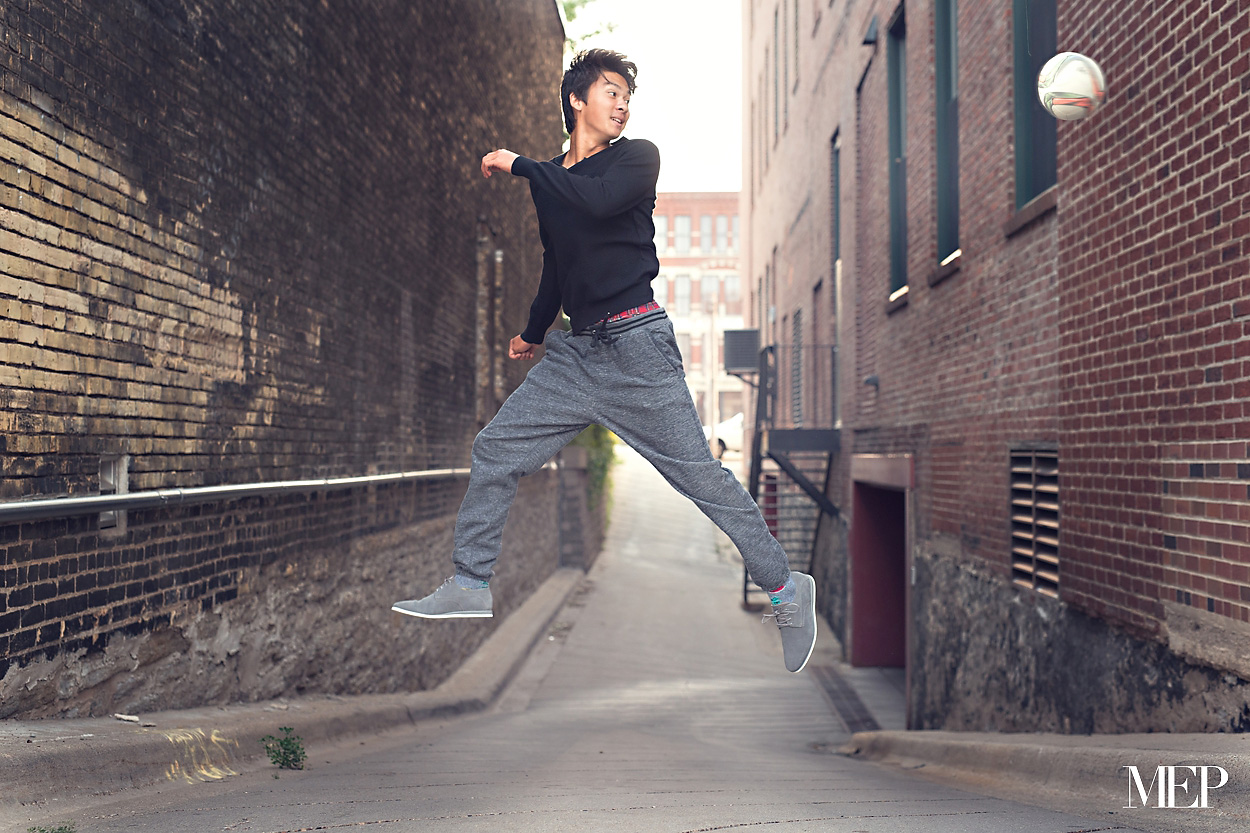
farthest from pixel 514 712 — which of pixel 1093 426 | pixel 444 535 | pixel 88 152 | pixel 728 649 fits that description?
pixel 88 152

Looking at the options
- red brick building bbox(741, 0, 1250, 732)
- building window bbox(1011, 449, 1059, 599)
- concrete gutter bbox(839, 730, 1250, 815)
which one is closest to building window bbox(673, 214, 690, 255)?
red brick building bbox(741, 0, 1250, 732)

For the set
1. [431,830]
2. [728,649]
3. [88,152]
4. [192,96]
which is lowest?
[728,649]

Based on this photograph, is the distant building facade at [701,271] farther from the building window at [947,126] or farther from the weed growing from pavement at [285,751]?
the weed growing from pavement at [285,751]

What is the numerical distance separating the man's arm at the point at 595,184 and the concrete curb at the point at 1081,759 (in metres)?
2.56

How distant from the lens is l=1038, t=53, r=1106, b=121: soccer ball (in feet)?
15.9

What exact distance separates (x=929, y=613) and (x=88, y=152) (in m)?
7.57

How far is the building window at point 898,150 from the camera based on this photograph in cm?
1101

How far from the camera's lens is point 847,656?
43.8 ft

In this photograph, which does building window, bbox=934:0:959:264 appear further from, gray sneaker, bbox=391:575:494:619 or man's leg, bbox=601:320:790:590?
gray sneaker, bbox=391:575:494:619

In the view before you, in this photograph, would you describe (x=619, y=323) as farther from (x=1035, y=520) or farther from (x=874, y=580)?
(x=874, y=580)

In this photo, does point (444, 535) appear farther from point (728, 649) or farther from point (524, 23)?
point (524, 23)

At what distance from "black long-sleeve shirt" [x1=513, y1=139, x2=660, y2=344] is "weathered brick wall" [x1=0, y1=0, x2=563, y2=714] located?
2.07m

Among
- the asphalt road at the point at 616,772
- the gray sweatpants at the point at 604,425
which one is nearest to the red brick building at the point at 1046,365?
the asphalt road at the point at 616,772

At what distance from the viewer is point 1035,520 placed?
6.66m
